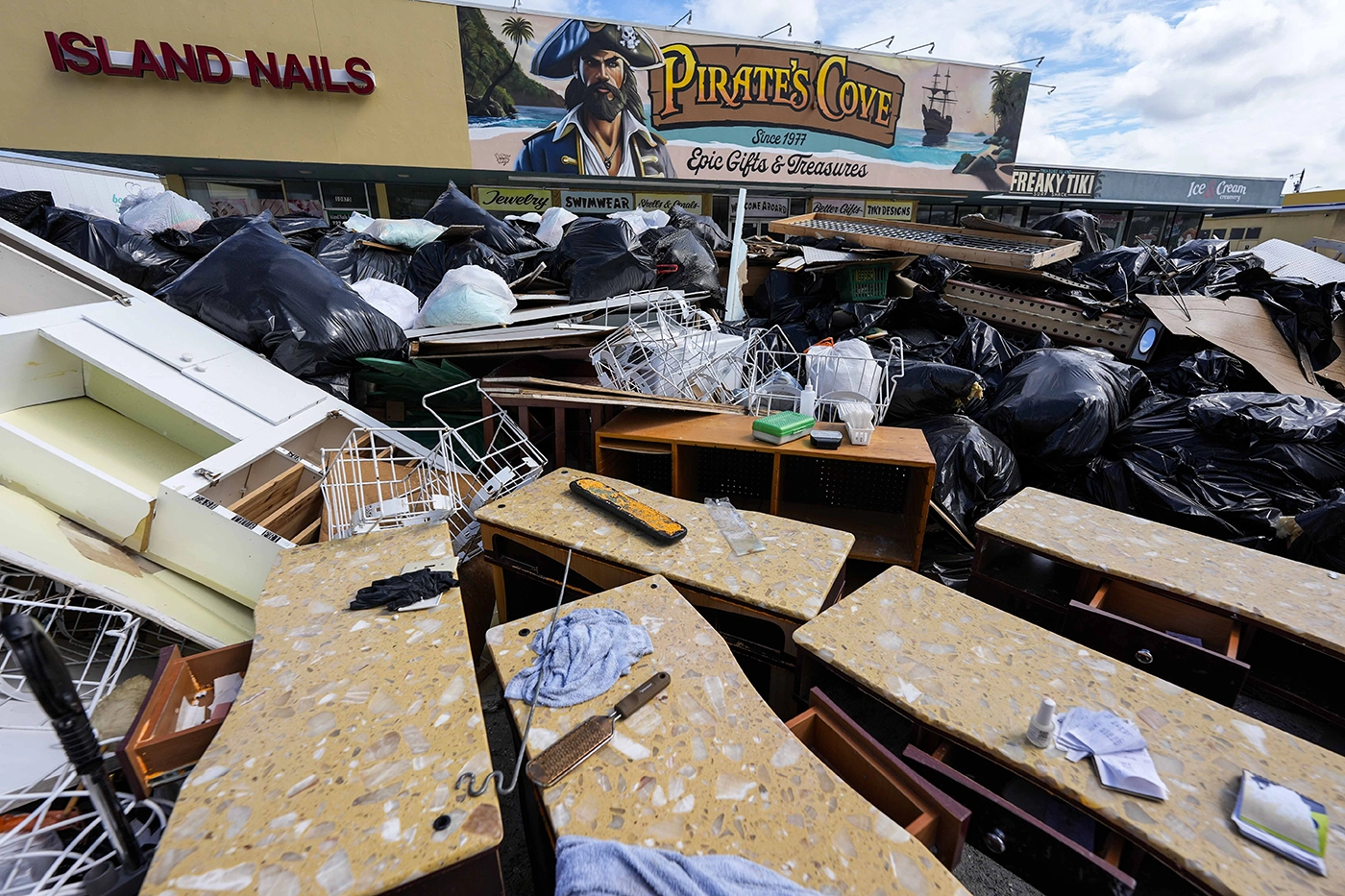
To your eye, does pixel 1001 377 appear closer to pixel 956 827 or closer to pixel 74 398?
pixel 956 827

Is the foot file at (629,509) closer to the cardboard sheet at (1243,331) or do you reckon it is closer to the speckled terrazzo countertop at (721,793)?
the speckled terrazzo countertop at (721,793)

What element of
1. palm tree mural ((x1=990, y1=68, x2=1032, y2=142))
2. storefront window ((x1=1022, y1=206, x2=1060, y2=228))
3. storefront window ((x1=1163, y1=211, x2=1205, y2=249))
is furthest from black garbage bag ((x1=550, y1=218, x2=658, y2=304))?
storefront window ((x1=1163, y1=211, x2=1205, y2=249))

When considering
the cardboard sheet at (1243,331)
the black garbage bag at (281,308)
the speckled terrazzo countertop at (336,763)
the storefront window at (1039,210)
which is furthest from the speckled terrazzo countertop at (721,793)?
the storefront window at (1039,210)

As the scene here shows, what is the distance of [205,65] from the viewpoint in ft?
28.0

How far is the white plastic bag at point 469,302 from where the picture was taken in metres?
3.13

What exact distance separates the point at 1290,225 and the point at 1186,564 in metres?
23.7

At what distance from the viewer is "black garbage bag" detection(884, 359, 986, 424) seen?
2.78m

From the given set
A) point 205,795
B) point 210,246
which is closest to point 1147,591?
point 205,795

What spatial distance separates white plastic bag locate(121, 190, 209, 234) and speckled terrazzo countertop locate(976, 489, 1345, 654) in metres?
6.72

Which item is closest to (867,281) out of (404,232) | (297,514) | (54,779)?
(297,514)

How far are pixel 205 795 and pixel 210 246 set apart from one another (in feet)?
13.3

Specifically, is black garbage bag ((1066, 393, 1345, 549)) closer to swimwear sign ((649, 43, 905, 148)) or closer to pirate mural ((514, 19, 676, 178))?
pirate mural ((514, 19, 676, 178))

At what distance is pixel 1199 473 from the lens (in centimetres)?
264

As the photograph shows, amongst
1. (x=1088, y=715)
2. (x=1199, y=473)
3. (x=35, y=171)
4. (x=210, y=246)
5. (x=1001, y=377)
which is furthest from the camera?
(x=35, y=171)
